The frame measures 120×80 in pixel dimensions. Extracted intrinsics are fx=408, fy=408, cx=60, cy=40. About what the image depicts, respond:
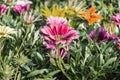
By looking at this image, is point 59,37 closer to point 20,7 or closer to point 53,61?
point 53,61

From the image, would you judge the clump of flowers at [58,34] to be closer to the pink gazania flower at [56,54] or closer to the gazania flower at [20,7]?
the pink gazania flower at [56,54]

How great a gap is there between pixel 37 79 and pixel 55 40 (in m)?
0.19

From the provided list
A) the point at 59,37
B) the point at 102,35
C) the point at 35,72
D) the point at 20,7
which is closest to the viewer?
the point at 59,37

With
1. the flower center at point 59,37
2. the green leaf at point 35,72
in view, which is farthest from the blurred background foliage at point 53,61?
the flower center at point 59,37

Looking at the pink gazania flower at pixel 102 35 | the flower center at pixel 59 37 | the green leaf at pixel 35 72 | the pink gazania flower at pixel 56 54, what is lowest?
the green leaf at pixel 35 72

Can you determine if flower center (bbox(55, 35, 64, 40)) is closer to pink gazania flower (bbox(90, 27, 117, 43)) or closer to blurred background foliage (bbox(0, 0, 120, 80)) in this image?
blurred background foliage (bbox(0, 0, 120, 80))

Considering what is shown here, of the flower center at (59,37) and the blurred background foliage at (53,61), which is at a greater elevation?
the flower center at (59,37)

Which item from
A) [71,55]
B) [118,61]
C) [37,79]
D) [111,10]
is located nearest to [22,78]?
[37,79]

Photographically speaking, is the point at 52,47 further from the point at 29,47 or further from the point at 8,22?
the point at 8,22

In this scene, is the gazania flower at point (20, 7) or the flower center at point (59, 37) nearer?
the flower center at point (59, 37)

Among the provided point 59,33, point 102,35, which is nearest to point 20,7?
point 102,35

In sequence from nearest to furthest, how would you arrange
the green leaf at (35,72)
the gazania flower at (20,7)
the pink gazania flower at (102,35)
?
1. the green leaf at (35,72)
2. the pink gazania flower at (102,35)
3. the gazania flower at (20,7)

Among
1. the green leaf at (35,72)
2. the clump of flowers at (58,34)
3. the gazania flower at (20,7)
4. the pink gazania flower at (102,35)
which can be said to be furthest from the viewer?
the gazania flower at (20,7)

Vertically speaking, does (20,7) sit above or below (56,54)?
above
